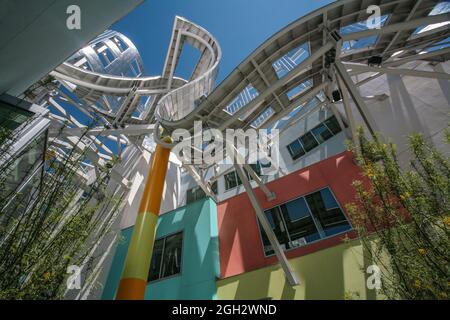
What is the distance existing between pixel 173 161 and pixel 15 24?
1796cm

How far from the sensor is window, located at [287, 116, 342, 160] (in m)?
14.7

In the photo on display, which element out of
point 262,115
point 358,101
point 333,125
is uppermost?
point 333,125

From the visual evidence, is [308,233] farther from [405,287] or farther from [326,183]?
[405,287]

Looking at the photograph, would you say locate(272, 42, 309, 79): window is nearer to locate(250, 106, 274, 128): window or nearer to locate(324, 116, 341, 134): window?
locate(250, 106, 274, 128): window

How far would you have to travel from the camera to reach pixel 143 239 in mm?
8062

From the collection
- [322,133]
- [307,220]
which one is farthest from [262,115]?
[307,220]

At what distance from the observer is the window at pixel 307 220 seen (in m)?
9.84

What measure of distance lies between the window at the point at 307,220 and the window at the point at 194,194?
9.34 m

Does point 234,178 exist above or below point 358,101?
above

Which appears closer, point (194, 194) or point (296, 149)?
point (296, 149)

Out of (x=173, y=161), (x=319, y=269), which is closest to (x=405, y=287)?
(x=319, y=269)

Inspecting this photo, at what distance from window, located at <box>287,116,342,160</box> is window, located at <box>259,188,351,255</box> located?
205 inches

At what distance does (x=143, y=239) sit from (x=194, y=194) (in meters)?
12.4

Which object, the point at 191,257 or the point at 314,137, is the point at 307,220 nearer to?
the point at 191,257
